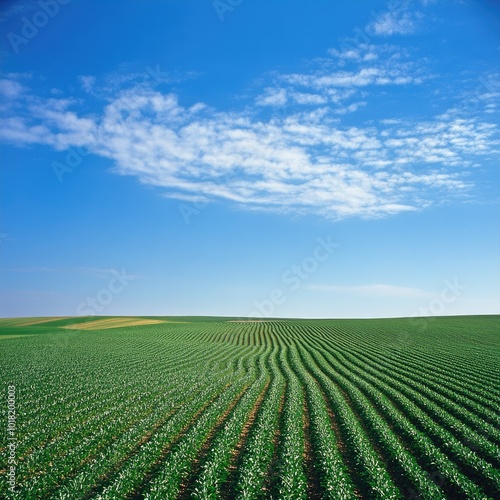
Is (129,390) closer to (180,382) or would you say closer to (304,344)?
(180,382)

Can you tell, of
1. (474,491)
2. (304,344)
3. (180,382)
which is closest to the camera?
(474,491)

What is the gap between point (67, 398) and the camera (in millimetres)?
23188

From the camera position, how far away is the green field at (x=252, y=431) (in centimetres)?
1189

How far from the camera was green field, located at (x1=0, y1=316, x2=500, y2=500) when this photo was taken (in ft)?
39.0

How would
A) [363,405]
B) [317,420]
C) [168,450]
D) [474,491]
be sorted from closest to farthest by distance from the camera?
[474,491] → [168,450] → [317,420] → [363,405]

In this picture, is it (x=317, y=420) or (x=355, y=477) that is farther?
(x=317, y=420)

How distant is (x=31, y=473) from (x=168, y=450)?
4.84 m

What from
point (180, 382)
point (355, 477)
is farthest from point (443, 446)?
point (180, 382)

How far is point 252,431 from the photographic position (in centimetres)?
1683

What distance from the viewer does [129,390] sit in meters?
25.7

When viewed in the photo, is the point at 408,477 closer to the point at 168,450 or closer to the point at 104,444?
the point at 168,450

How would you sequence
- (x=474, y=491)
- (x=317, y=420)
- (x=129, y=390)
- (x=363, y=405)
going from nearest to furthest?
1. (x=474, y=491)
2. (x=317, y=420)
3. (x=363, y=405)
4. (x=129, y=390)

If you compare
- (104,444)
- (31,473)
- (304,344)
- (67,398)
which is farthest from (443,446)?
(304,344)

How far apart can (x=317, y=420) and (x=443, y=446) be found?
5753 mm
